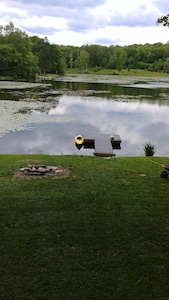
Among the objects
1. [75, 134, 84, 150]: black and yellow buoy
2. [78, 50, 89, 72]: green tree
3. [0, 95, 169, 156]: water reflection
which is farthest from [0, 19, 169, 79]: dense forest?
[75, 134, 84, 150]: black and yellow buoy

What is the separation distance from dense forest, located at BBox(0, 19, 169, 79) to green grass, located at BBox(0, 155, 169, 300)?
5.10 m

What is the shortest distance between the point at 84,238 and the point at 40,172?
190 inches

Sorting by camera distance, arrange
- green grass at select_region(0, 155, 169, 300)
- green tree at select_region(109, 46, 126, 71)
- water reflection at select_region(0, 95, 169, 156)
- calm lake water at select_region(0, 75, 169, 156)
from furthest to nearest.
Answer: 1. green tree at select_region(109, 46, 126, 71)
2. calm lake water at select_region(0, 75, 169, 156)
3. water reflection at select_region(0, 95, 169, 156)
4. green grass at select_region(0, 155, 169, 300)

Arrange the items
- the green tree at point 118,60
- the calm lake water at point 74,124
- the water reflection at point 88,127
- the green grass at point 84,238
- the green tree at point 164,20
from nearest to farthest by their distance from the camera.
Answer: the green grass at point 84,238 < the green tree at point 164,20 < the water reflection at point 88,127 < the calm lake water at point 74,124 < the green tree at point 118,60

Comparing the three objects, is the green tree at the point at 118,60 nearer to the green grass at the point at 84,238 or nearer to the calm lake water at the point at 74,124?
the calm lake water at the point at 74,124

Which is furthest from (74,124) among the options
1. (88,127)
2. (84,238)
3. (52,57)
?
(52,57)

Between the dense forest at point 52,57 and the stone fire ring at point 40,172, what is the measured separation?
5.78 metres

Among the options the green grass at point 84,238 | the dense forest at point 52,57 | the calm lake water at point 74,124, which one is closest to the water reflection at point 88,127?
the calm lake water at point 74,124

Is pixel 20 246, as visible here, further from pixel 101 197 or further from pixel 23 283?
pixel 101 197

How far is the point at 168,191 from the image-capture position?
9.11 m

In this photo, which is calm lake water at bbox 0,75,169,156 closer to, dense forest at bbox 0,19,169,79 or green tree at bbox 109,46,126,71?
dense forest at bbox 0,19,169,79

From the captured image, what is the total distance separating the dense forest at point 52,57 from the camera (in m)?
76.2

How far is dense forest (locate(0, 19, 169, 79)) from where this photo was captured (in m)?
76.2

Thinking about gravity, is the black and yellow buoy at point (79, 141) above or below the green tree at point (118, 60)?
below
